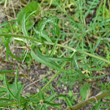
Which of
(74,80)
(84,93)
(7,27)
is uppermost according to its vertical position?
(7,27)

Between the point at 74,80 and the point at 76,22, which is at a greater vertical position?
the point at 76,22

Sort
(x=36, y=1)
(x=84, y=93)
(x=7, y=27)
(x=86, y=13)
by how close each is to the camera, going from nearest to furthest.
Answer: (x=86, y=13), (x=84, y=93), (x=36, y=1), (x=7, y=27)

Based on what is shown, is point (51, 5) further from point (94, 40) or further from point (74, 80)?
point (74, 80)

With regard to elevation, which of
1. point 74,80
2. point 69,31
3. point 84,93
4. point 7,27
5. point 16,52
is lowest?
point 84,93

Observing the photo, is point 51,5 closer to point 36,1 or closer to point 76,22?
point 36,1

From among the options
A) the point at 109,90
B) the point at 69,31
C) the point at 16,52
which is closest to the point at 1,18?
the point at 16,52

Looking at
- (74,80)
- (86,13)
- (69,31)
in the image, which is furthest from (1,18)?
(74,80)

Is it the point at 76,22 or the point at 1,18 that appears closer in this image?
the point at 76,22

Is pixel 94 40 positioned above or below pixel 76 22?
below

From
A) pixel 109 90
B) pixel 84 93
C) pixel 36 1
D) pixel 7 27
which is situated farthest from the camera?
pixel 7 27
